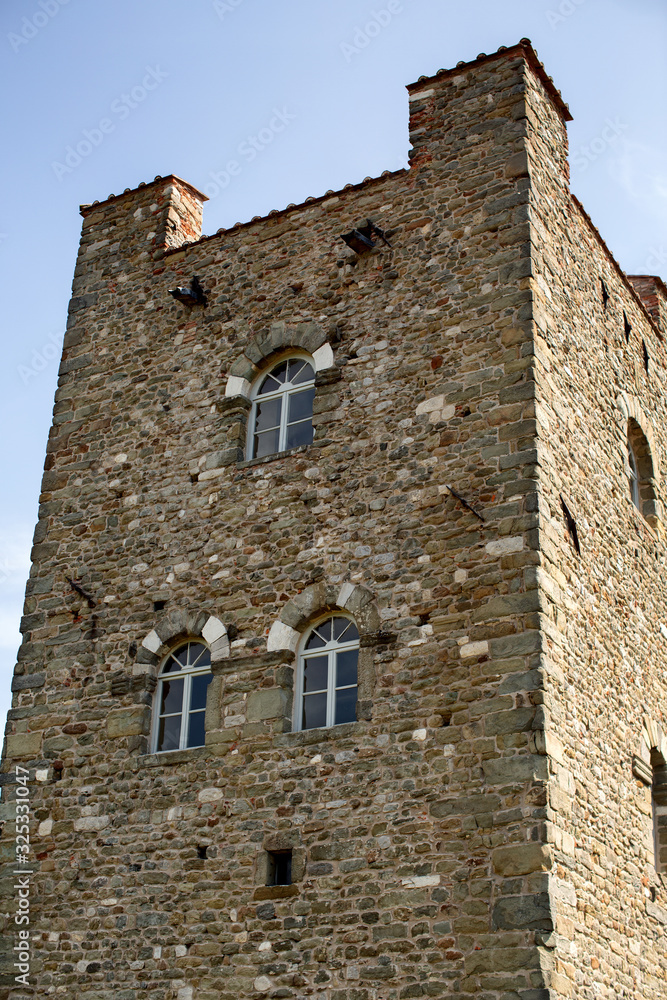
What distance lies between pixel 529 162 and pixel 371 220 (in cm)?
184

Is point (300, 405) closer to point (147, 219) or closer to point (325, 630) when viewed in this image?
point (325, 630)

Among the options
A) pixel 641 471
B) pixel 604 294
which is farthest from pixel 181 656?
pixel 604 294

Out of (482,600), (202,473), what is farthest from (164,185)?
(482,600)

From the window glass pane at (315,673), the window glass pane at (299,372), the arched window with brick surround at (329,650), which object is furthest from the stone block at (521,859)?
the window glass pane at (299,372)

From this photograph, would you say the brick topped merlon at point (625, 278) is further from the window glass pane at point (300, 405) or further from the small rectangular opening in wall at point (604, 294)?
the window glass pane at point (300, 405)

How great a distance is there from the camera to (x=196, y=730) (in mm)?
11469

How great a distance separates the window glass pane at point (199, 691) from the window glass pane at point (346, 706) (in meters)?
1.55

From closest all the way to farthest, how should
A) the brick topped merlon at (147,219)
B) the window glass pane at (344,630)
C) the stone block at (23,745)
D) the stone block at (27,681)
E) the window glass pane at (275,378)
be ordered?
the window glass pane at (344,630)
the stone block at (23,745)
the stone block at (27,681)
the window glass pane at (275,378)
the brick topped merlon at (147,219)

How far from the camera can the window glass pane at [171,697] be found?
11719mm

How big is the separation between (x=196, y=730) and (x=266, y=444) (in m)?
3.15

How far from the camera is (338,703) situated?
1065cm

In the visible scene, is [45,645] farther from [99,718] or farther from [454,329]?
[454,329]

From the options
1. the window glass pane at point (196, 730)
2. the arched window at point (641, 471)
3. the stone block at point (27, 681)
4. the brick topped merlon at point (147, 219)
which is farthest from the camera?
the brick topped merlon at point (147, 219)

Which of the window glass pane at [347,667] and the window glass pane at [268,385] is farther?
the window glass pane at [268,385]
